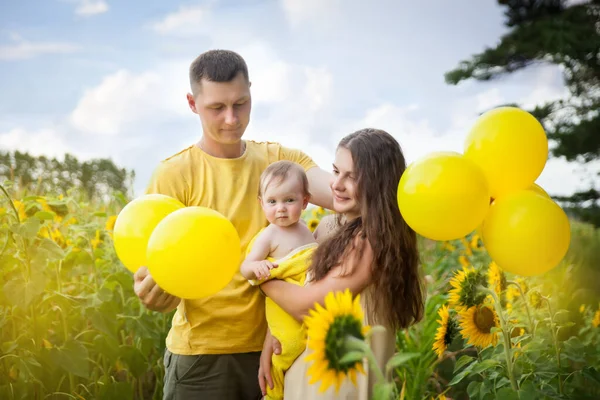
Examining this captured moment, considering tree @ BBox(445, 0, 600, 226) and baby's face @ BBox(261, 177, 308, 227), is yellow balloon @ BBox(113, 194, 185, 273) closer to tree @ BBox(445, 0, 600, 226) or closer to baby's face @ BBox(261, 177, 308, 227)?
baby's face @ BBox(261, 177, 308, 227)

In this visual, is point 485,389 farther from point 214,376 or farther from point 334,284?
point 214,376

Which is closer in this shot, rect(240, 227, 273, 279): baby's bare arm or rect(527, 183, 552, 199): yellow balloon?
rect(527, 183, 552, 199): yellow balloon

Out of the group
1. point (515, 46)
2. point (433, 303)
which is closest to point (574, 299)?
point (433, 303)

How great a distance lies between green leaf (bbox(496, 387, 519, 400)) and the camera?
4.35 ft

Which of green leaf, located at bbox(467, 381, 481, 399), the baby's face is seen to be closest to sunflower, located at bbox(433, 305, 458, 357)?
green leaf, located at bbox(467, 381, 481, 399)

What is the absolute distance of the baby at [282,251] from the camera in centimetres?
131

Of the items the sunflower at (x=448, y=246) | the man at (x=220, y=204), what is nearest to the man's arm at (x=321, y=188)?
the man at (x=220, y=204)

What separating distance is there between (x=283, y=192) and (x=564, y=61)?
6.68 metres

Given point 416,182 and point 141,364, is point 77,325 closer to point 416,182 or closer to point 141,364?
point 141,364

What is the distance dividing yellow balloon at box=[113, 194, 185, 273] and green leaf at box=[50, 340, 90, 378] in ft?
2.01

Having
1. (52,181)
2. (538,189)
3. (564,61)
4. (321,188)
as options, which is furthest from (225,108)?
(564,61)

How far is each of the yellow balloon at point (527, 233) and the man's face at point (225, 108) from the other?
28.5 inches

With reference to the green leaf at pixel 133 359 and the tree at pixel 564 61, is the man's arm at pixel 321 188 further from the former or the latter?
the tree at pixel 564 61

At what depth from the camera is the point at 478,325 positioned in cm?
163
